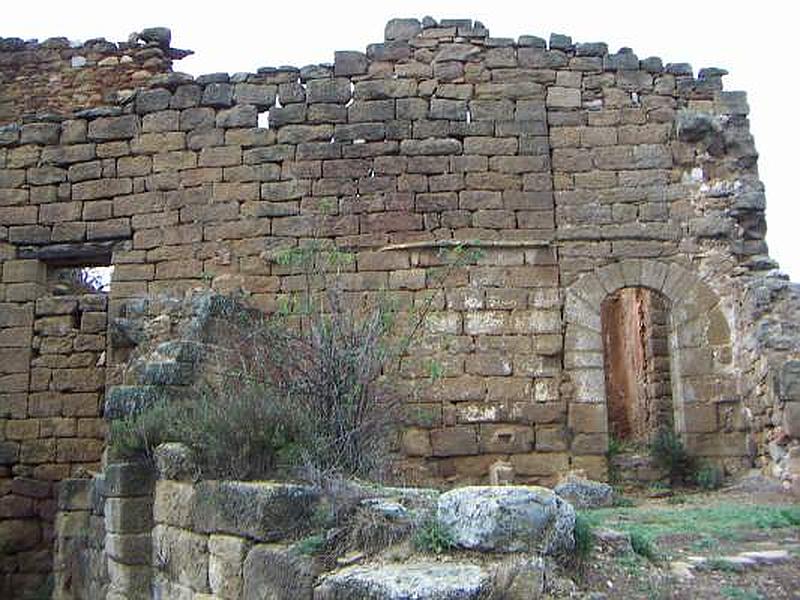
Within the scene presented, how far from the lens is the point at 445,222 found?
9.82 meters

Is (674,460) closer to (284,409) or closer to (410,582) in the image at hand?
(284,409)

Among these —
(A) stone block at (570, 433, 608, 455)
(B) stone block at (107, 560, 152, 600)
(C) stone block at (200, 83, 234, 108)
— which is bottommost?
(B) stone block at (107, 560, 152, 600)

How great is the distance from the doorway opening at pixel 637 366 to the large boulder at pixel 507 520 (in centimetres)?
628

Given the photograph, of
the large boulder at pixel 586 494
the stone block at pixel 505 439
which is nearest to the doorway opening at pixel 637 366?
the stone block at pixel 505 439

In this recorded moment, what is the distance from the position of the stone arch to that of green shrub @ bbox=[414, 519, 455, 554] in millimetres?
5191

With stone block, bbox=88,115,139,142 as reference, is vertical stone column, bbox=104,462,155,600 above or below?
below

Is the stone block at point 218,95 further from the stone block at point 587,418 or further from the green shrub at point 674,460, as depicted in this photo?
the green shrub at point 674,460

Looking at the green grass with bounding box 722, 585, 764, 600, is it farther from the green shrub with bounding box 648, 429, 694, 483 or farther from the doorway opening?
the doorway opening

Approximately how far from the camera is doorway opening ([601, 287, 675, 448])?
11.4 metres

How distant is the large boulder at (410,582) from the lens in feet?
12.3

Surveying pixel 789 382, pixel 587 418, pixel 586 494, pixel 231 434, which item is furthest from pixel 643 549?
pixel 587 418

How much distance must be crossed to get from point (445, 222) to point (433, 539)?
19.5 feet

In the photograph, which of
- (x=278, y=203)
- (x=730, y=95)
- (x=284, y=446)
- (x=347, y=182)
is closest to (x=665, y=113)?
(x=730, y=95)

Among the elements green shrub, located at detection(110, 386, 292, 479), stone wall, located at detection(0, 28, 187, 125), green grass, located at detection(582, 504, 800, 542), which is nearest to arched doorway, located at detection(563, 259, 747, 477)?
green grass, located at detection(582, 504, 800, 542)
